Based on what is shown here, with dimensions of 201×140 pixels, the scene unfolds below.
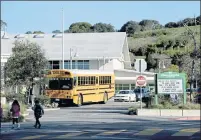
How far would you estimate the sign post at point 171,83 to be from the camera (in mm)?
33656

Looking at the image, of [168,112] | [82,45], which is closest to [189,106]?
[168,112]

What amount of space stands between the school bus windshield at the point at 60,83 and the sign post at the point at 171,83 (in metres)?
9.26

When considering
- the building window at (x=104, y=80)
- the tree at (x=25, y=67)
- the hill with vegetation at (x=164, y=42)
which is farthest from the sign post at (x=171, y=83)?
the tree at (x=25, y=67)

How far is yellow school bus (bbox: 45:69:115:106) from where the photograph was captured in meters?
41.1

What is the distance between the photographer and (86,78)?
42.9 m

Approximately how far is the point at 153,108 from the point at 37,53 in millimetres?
14798

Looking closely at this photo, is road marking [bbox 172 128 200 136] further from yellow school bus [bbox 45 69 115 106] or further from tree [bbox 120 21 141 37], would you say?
tree [bbox 120 21 141 37]

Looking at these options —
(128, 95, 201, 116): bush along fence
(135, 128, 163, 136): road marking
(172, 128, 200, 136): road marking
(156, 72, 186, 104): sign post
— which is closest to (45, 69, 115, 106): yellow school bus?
(156, 72, 186, 104): sign post

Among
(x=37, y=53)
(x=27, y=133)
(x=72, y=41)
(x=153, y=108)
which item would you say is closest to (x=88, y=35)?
(x=72, y=41)

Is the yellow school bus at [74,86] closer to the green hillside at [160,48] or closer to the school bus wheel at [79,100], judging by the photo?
the school bus wheel at [79,100]

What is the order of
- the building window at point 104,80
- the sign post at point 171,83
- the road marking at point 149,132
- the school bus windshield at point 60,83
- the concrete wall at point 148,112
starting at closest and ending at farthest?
1. the road marking at point 149,132
2. the concrete wall at point 148,112
3. the sign post at point 171,83
4. the school bus windshield at point 60,83
5. the building window at point 104,80

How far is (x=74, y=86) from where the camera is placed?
40969 millimetres

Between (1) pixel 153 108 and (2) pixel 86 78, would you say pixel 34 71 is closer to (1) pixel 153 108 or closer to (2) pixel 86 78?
(2) pixel 86 78

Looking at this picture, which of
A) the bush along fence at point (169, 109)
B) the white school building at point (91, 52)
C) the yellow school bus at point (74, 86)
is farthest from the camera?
the white school building at point (91, 52)
